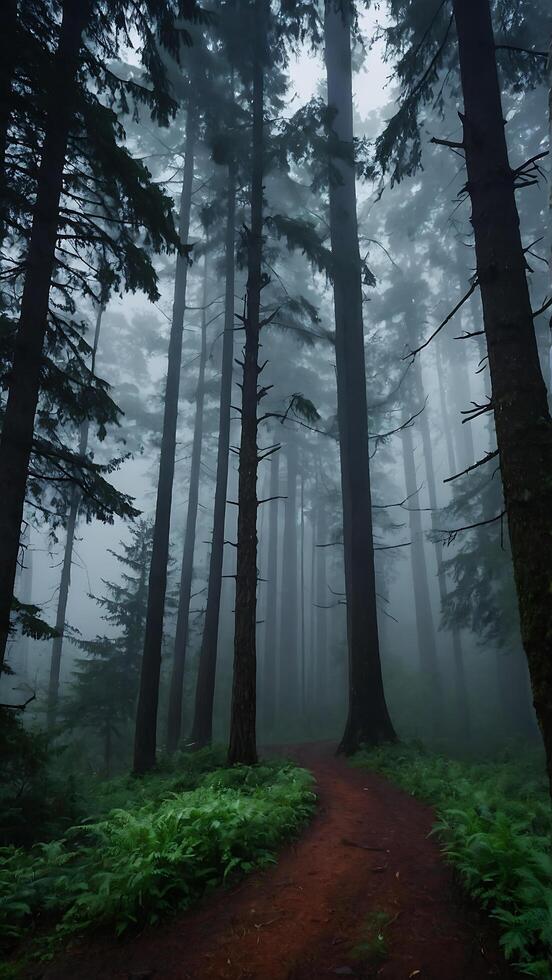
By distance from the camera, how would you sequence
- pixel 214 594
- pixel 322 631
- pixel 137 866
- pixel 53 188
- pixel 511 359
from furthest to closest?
pixel 322 631 < pixel 214 594 < pixel 53 188 < pixel 511 359 < pixel 137 866

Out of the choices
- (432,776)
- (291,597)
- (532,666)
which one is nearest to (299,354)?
(291,597)

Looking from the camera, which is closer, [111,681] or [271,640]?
[111,681]

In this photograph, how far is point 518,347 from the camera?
4.80 metres

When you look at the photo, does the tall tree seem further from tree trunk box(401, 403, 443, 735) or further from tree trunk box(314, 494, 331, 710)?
tree trunk box(314, 494, 331, 710)

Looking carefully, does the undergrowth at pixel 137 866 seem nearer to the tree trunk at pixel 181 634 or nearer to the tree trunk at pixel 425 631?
the tree trunk at pixel 181 634

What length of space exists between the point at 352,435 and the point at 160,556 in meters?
6.18

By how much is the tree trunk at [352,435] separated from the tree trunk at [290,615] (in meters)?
12.3

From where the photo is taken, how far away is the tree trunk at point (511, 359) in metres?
4.09

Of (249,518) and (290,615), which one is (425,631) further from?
(249,518)

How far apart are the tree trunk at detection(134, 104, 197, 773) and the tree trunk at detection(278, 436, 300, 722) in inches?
462

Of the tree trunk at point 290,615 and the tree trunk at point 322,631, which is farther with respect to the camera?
the tree trunk at point 322,631

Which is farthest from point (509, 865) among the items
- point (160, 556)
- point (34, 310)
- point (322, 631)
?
point (322, 631)

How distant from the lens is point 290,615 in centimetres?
2817

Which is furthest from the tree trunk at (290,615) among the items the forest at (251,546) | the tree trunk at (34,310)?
the tree trunk at (34,310)
